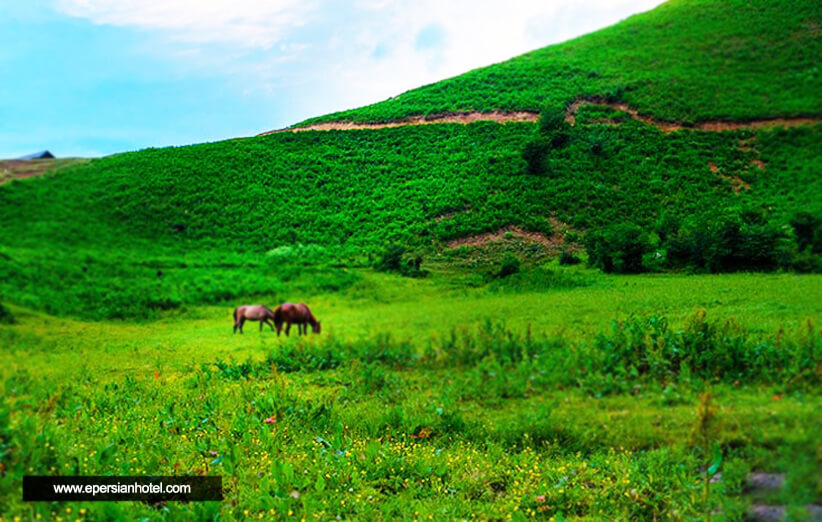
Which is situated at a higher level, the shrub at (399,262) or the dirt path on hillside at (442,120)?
the dirt path on hillside at (442,120)

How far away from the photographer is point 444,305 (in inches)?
198

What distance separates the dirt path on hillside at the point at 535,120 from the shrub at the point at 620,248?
3.38 ft

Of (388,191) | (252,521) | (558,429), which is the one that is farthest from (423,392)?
(252,521)

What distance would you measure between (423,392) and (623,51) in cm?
411

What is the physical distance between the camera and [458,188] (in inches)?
204

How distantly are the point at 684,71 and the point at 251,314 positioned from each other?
4436 mm

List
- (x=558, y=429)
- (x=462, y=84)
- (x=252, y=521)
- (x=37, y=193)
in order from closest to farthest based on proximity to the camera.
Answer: (x=252, y=521) < (x=37, y=193) < (x=558, y=429) < (x=462, y=84)

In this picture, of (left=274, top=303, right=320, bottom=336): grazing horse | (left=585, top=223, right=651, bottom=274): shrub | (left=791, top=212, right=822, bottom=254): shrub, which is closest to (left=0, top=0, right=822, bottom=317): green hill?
(left=791, top=212, right=822, bottom=254): shrub

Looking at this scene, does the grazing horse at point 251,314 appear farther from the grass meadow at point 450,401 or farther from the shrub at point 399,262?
the shrub at point 399,262

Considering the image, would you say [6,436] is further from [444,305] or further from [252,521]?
[444,305]

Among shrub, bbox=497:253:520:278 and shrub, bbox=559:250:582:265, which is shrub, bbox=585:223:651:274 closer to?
shrub, bbox=559:250:582:265

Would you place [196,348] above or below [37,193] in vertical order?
below

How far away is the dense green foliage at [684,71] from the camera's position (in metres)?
4.34

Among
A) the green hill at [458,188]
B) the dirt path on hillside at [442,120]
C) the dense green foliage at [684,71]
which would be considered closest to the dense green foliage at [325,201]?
the green hill at [458,188]
